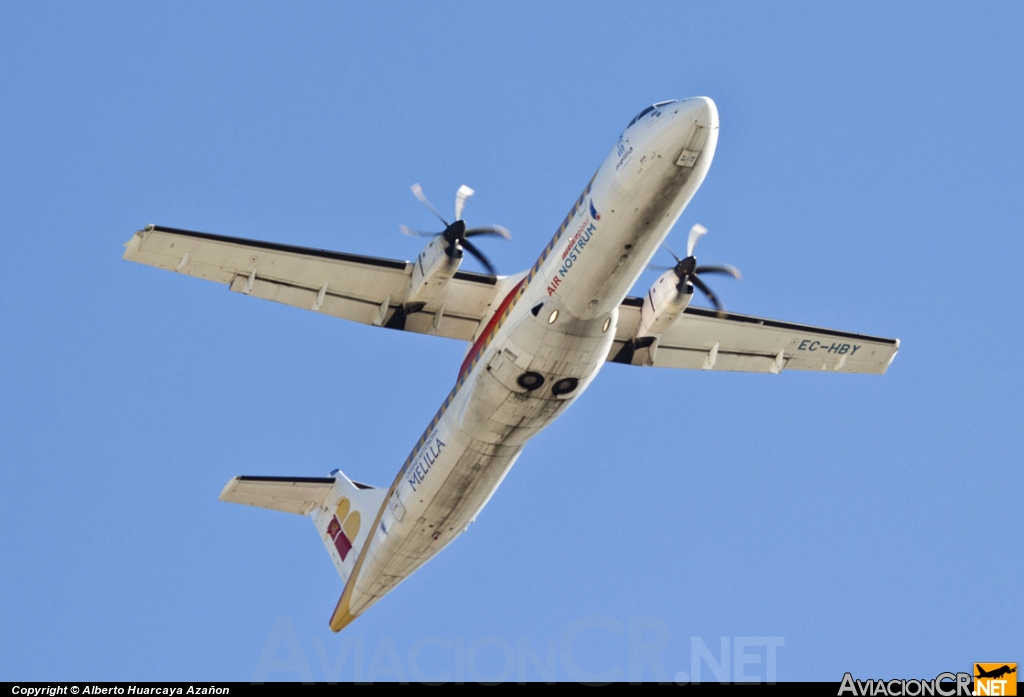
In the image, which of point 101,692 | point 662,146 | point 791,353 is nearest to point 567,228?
point 662,146

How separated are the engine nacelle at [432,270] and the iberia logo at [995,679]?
410 inches

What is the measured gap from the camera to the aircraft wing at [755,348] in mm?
24828

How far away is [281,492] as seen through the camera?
86.2 feet

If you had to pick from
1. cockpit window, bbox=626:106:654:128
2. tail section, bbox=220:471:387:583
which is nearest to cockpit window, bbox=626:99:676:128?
cockpit window, bbox=626:106:654:128

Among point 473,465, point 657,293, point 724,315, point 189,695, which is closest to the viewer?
point 189,695

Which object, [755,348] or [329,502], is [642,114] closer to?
[755,348]

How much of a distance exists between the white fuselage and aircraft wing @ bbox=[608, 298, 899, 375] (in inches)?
136

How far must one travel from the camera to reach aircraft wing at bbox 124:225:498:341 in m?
21.7

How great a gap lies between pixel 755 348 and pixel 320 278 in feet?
28.0

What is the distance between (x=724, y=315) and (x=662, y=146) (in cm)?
764

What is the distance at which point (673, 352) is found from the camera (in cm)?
2541

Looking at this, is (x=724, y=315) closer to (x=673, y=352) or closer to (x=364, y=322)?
(x=673, y=352)

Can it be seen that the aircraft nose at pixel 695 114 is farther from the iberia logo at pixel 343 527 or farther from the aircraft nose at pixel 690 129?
the iberia logo at pixel 343 527

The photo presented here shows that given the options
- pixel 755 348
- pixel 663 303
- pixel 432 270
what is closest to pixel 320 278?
pixel 432 270
